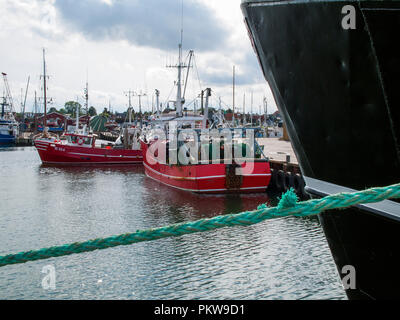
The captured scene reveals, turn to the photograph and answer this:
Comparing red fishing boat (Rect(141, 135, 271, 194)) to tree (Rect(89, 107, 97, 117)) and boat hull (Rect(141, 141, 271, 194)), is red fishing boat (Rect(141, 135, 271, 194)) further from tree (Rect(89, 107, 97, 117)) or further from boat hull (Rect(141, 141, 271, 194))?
tree (Rect(89, 107, 97, 117))

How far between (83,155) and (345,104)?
31987 mm

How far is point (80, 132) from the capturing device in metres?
35.8

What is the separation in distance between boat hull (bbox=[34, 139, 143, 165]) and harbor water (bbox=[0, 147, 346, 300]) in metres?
15.1


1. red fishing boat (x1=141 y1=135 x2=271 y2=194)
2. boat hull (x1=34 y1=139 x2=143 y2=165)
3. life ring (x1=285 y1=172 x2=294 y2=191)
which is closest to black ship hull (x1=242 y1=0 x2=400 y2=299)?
red fishing boat (x1=141 y1=135 x2=271 y2=194)

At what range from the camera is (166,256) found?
9.23 m

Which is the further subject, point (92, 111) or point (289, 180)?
point (92, 111)

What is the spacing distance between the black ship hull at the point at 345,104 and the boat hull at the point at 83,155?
30.3 metres

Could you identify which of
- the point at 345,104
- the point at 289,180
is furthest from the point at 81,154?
the point at 345,104

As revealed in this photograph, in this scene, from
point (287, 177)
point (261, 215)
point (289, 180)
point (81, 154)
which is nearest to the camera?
point (261, 215)

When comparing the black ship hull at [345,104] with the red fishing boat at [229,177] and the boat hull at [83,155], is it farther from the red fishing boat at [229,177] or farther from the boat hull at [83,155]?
the boat hull at [83,155]

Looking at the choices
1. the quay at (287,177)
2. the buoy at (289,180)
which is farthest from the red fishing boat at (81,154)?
the buoy at (289,180)

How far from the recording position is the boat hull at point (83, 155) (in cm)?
3225

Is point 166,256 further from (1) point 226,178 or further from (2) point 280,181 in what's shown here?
(2) point 280,181
